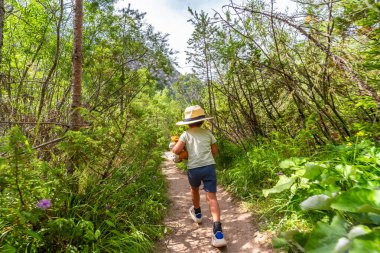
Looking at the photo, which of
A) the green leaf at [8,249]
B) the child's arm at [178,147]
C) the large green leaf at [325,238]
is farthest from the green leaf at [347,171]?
the green leaf at [8,249]

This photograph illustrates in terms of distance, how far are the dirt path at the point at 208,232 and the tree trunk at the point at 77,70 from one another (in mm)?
2143

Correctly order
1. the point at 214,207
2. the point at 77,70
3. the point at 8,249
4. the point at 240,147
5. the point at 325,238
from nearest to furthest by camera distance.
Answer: the point at 325,238 → the point at 8,249 → the point at 214,207 → the point at 77,70 → the point at 240,147

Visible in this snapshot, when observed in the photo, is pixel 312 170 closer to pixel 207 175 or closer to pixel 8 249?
pixel 207 175

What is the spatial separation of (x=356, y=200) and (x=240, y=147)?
5458 millimetres

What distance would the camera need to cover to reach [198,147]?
11.5ft

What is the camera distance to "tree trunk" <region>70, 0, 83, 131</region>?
3280mm

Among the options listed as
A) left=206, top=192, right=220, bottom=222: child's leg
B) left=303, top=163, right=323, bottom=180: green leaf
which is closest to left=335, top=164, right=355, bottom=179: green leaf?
left=303, top=163, right=323, bottom=180: green leaf

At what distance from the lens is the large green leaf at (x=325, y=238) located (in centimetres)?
111

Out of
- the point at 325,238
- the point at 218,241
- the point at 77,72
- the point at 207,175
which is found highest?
the point at 77,72

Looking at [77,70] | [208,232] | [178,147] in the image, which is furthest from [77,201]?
[208,232]

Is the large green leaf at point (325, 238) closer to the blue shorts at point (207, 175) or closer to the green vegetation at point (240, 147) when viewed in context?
the green vegetation at point (240, 147)

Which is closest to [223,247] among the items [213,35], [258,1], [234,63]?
[234,63]

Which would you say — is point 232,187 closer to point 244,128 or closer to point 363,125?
point 244,128

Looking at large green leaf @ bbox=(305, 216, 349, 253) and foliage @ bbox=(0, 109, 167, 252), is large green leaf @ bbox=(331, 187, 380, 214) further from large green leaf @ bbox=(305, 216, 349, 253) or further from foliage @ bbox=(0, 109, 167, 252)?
foliage @ bbox=(0, 109, 167, 252)
